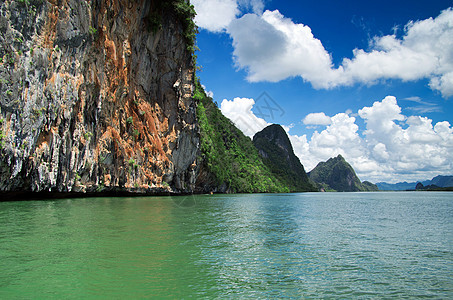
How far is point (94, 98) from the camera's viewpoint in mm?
28500

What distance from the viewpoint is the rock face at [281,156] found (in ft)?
464

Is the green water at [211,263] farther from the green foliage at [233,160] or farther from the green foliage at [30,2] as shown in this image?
the green foliage at [233,160]

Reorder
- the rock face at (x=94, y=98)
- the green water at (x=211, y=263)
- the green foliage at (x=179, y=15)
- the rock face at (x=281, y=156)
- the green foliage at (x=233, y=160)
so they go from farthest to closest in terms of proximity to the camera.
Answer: the rock face at (x=281, y=156) → the green foliage at (x=233, y=160) → the green foliage at (x=179, y=15) → the rock face at (x=94, y=98) → the green water at (x=211, y=263)

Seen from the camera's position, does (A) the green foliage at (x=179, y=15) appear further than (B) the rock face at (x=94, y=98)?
Yes

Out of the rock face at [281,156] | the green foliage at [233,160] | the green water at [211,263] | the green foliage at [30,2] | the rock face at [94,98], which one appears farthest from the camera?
the rock face at [281,156]

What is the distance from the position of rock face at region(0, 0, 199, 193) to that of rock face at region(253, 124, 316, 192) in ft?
313

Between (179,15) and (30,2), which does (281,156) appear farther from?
(30,2)

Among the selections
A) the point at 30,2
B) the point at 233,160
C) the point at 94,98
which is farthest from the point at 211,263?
the point at 233,160

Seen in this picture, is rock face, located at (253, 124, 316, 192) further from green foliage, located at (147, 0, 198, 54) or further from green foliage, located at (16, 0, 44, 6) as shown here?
green foliage, located at (16, 0, 44, 6)

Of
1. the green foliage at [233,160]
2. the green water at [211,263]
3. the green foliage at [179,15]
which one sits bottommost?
the green water at [211,263]

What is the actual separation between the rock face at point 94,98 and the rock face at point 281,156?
95372mm

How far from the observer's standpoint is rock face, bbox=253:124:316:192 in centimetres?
14127

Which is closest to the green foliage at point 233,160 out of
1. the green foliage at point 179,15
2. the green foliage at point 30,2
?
the green foliage at point 179,15

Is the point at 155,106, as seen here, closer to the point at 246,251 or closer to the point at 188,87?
the point at 188,87
